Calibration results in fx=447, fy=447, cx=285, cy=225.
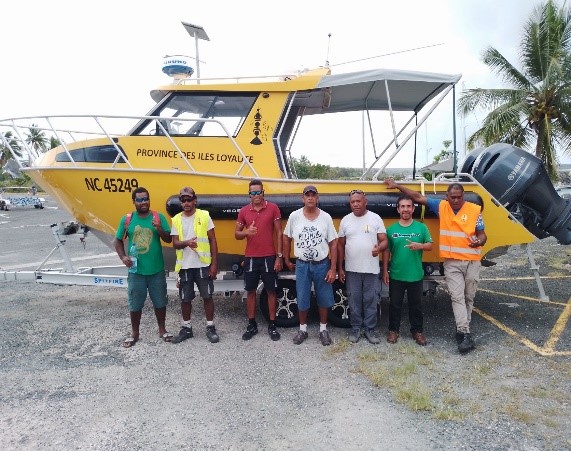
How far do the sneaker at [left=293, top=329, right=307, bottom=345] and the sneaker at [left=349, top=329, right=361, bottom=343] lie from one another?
0.46 m

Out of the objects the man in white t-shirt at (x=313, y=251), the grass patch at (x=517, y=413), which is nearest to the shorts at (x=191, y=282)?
the man in white t-shirt at (x=313, y=251)

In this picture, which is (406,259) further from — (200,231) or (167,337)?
(167,337)

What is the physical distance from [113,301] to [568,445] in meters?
5.34

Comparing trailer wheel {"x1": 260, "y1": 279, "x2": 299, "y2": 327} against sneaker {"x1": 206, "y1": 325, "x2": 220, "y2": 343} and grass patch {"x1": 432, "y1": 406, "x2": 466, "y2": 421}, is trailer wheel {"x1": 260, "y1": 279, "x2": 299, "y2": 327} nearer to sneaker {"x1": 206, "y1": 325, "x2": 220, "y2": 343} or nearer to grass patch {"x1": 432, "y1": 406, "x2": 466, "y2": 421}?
sneaker {"x1": 206, "y1": 325, "x2": 220, "y2": 343}

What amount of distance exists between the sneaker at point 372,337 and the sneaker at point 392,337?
110mm

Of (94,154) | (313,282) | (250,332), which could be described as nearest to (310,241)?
(313,282)

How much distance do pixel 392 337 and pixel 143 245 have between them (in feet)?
8.58

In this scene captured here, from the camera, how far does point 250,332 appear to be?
467 centimetres

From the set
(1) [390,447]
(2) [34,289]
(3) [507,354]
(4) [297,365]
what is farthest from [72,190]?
(3) [507,354]

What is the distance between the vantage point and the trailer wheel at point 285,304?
4.90 metres

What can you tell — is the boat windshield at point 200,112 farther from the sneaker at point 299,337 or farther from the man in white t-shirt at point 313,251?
the sneaker at point 299,337

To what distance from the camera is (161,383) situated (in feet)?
12.0

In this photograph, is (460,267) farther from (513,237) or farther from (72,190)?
(72,190)

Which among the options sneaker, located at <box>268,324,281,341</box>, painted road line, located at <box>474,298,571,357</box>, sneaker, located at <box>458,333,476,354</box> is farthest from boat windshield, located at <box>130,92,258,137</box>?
painted road line, located at <box>474,298,571,357</box>
